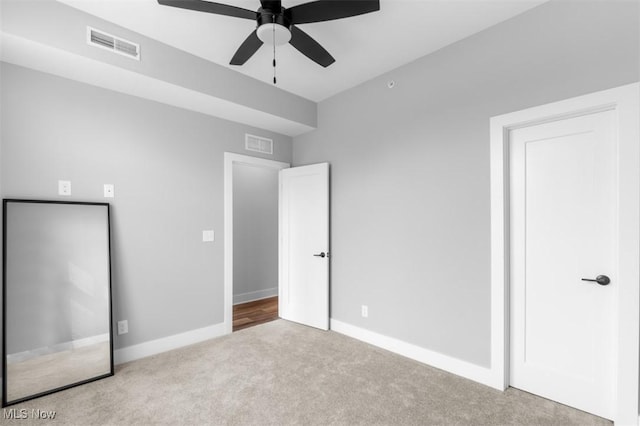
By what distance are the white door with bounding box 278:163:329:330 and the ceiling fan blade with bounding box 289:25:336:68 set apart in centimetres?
152

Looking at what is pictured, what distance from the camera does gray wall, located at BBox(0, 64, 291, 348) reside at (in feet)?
7.72

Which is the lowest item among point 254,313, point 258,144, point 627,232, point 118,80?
point 254,313

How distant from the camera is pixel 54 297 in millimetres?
2361

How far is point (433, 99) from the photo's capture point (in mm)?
2762

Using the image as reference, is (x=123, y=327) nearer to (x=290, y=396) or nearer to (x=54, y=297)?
(x=54, y=297)

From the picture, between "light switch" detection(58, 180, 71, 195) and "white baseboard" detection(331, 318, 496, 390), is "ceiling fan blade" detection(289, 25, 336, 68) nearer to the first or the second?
"light switch" detection(58, 180, 71, 195)

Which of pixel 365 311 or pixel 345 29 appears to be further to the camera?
pixel 365 311

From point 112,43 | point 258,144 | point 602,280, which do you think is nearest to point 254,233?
point 258,144

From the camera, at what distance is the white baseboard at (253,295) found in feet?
16.1

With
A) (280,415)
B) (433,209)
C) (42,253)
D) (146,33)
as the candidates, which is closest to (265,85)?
(146,33)

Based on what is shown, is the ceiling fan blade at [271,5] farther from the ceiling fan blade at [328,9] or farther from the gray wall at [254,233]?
the gray wall at [254,233]

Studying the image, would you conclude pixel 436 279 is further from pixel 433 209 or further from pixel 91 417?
pixel 91 417

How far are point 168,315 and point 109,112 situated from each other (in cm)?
209

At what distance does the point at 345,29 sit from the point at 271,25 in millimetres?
851
